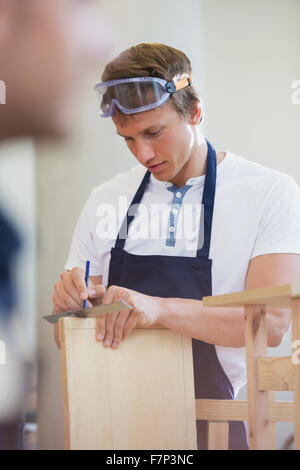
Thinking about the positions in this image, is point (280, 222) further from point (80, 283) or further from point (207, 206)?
point (80, 283)

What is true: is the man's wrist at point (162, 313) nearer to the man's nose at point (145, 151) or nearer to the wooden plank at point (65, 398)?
the wooden plank at point (65, 398)

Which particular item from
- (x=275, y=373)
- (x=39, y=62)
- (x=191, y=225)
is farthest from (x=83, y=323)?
(x=39, y=62)

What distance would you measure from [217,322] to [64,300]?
14.2 inches

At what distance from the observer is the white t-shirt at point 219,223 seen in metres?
1.67

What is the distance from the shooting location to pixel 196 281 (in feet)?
5.56

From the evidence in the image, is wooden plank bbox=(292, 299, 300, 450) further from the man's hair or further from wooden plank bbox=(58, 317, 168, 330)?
the man's hair

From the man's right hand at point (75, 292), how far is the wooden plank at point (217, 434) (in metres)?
0.39

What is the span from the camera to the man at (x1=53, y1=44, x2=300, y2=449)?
155cm

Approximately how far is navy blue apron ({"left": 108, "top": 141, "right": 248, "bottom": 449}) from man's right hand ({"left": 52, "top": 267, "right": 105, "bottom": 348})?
0.26m

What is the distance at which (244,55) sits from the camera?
8.72 ft

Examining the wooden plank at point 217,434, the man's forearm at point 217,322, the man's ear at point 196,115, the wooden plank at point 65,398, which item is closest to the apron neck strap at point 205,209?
the man's ear at point 196,115

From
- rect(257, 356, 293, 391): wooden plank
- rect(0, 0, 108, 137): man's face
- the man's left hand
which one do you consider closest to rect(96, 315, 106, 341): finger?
the man's left hand
